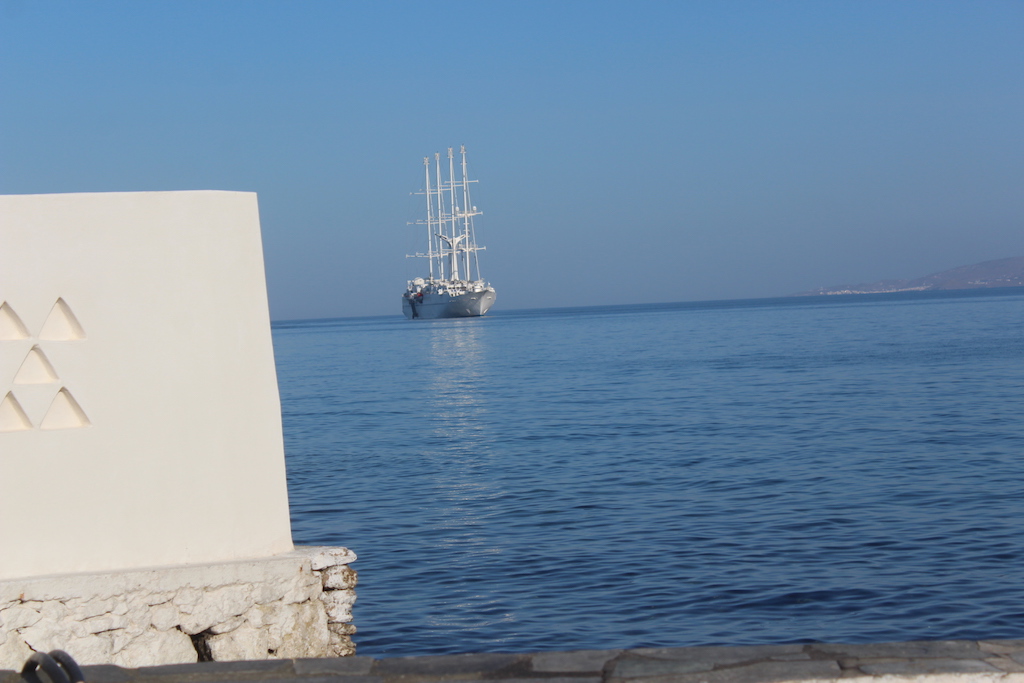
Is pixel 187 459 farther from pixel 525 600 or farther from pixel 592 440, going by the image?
pixel 592 440

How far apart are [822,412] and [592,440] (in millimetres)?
6235

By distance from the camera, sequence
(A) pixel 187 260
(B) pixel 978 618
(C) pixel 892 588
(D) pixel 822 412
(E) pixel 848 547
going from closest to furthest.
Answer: (A) pixel 187 260, (B) pixel 978 618, (C) pixel 892 588, (E) pixel 848 547, (D) pixel 822 412

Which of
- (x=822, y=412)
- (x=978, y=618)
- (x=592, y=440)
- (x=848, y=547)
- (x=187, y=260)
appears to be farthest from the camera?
(x=822, y=412)

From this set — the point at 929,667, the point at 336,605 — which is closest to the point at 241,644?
the point at 336,605

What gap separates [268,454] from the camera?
4664 mm

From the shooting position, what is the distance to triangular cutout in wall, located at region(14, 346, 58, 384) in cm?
414

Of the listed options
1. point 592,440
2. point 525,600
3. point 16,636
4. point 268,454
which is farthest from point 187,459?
point 592,440

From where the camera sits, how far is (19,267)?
4.12 metres

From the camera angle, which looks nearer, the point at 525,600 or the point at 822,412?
the point at 525,600

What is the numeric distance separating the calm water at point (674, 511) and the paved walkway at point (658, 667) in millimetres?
3533

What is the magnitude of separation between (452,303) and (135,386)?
10706 centimetres

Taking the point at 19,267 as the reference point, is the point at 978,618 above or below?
below

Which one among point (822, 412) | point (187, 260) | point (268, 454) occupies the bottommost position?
point (822, 412)

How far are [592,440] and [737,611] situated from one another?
10575mm
